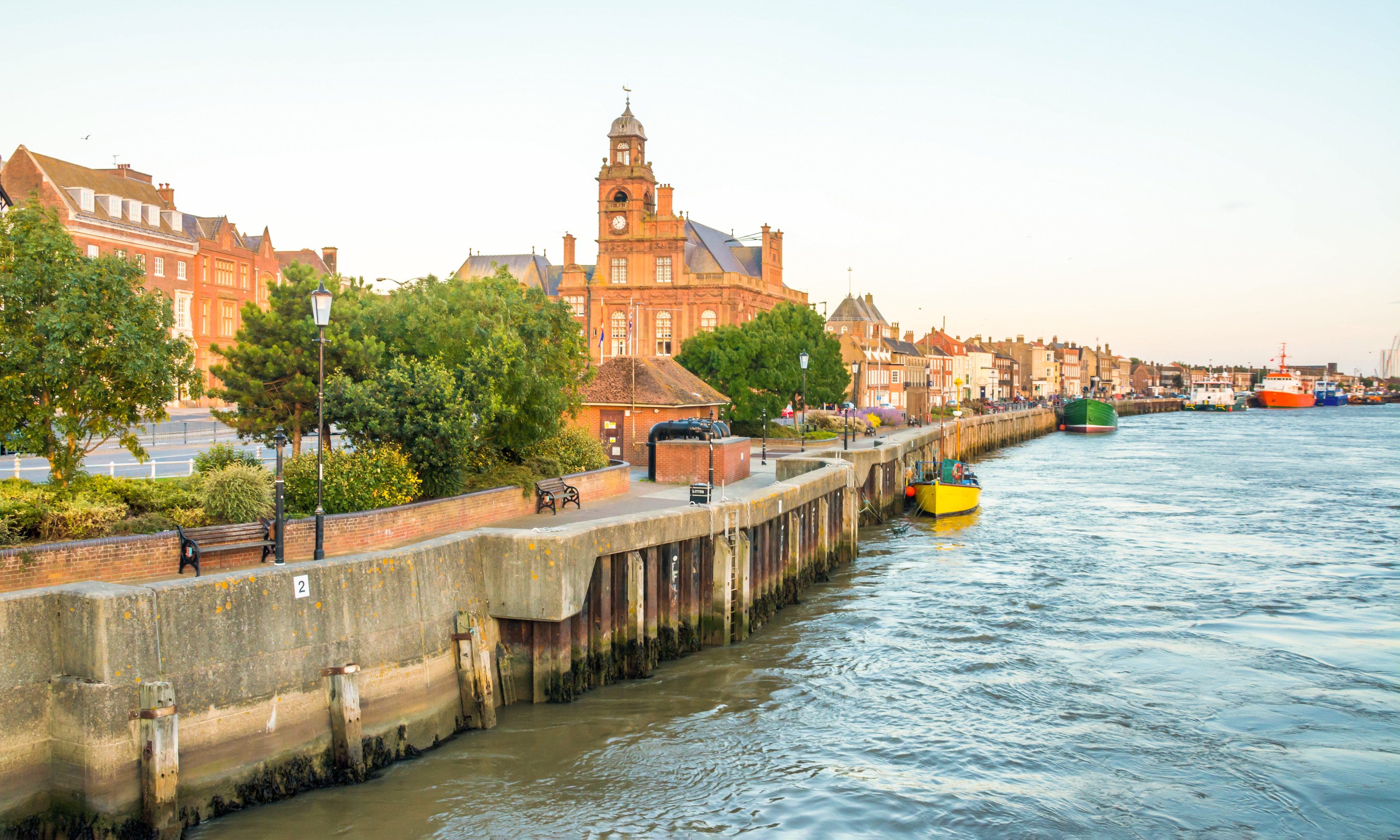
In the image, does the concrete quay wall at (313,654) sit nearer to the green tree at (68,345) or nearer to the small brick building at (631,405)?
the green tree at (68,345)

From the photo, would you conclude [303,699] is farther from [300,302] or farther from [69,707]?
[300,302]

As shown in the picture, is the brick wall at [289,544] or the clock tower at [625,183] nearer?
the brick wall at [289,544]

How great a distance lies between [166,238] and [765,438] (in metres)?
48.3

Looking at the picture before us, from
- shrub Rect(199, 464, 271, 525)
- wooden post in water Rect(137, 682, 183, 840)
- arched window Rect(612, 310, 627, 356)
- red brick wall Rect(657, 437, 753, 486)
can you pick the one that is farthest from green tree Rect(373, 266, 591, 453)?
arched window Rect(612, 310, 627, 356)

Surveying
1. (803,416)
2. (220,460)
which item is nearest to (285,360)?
(220,460)

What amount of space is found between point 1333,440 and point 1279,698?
11776 centimetres

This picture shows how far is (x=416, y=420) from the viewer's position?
78.9ft

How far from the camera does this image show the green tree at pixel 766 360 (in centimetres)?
6269

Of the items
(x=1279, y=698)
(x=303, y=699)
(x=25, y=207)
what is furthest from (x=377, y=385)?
(x=1279, y=698)

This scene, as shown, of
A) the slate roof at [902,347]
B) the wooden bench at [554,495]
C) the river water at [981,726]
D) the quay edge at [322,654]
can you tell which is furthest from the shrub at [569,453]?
the slate roof at [902,347]

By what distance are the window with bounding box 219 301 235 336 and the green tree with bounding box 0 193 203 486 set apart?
66.9 m

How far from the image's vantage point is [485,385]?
89.0ft

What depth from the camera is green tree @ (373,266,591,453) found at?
27.4m

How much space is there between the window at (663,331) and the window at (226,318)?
3885cm
